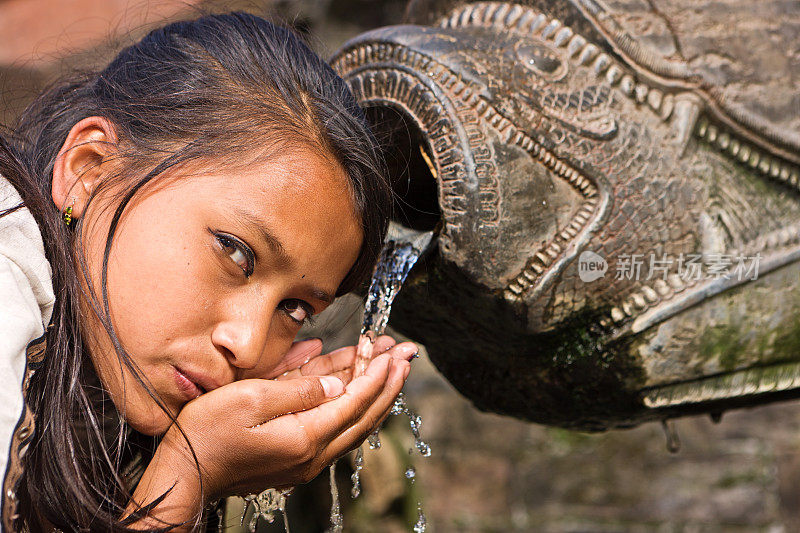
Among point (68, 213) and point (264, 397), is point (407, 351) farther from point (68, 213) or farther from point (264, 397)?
point (68, 213)

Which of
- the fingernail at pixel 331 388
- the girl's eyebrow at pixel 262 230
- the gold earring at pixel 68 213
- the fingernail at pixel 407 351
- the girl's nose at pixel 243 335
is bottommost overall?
the fingernail at pixel 331 388

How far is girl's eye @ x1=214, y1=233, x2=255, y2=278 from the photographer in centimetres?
116

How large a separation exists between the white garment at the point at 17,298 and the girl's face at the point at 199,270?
103 mm

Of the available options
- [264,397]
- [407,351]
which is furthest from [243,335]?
[407,351]

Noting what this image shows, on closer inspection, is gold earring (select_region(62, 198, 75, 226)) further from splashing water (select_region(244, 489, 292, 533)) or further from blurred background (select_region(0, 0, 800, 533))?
blurred background (select_region(0, 0, 800, 533))

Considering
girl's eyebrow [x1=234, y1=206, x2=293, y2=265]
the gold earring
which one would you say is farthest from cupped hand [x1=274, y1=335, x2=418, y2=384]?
the gold earring

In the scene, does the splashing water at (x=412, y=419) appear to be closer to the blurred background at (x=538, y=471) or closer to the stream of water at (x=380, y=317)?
the stream of water at (x=380, y=317)

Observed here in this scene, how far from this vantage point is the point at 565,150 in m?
1.28

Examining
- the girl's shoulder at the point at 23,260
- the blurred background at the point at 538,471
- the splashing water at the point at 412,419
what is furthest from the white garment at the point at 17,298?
the blurred background at the point at 538,471

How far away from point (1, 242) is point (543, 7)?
3.14 ft

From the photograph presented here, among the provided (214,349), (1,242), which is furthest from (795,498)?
(1,242)

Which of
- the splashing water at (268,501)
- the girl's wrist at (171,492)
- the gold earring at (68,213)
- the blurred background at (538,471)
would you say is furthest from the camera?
the blurred background at (538,471)

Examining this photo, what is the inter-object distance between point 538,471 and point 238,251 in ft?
7.29

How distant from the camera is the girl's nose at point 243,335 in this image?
1149mm
